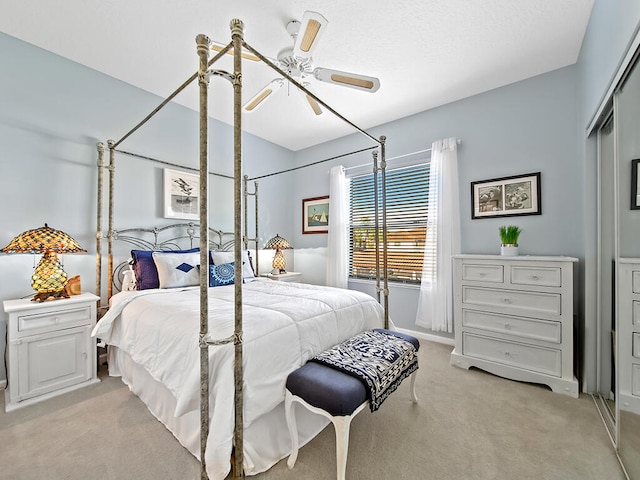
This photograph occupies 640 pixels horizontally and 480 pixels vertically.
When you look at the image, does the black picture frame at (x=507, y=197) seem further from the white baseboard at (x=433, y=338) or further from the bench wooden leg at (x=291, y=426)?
the bench wooden leg at (x=291, y=426)

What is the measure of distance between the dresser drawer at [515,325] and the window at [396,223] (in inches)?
37.9

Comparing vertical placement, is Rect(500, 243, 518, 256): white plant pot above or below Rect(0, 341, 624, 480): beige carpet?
above

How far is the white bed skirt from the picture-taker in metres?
1.25

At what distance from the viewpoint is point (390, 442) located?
1.67 metres

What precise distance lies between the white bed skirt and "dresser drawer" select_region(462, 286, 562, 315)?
1804mm

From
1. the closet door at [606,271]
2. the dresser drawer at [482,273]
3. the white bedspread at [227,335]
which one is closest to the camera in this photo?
the white bedspread at [227,335]

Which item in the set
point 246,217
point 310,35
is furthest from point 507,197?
point 246,217

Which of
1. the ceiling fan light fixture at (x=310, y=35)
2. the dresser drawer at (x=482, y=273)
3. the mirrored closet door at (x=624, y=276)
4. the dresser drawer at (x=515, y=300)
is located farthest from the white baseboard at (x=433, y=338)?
the ceiling fan light fixture at (x=310, y=35)

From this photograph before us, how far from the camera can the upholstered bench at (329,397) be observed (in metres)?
1.29

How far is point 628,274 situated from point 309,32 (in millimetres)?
2283

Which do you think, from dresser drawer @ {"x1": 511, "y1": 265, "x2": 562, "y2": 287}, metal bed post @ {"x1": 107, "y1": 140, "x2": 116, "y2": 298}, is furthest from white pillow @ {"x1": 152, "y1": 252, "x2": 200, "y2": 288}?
dresser drawer @ {"x1": 511, "y1": 265, "x2": 562, "y2": 287}

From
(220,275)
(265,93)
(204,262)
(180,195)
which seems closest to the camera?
(204,262)

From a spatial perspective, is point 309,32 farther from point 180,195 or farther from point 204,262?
point 180,195

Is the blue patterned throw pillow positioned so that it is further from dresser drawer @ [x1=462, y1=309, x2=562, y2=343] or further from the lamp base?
dresser drawer @ [x1=462, y1=309, x2=562, y2=343]
